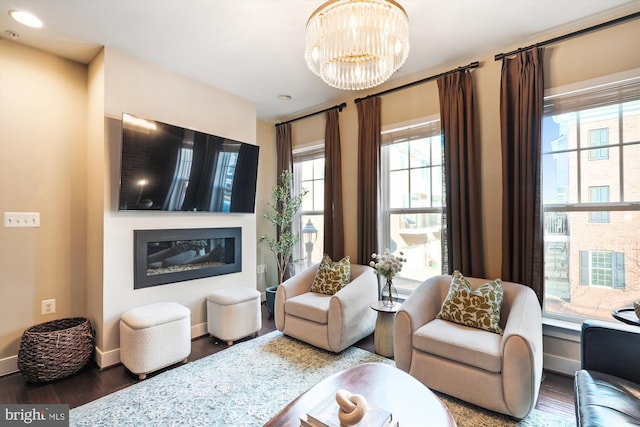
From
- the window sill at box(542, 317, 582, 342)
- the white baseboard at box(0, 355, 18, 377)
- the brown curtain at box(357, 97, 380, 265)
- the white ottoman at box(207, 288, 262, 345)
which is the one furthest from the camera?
the brown curtain at box(357, 97, 380, 265)

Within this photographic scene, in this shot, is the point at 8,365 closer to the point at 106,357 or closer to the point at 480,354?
the point at 106,357

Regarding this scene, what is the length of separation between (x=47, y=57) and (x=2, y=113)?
630 mm

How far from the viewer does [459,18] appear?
2242 millimetres

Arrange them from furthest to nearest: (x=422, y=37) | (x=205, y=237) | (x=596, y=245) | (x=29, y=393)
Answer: (x=205, y=237) < (x=422, y=37) < (x=596, y=245) < (x=29, y=393)

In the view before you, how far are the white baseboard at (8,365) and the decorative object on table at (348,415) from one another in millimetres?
2733

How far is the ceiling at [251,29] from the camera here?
2086mm

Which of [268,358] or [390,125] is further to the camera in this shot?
[390,125]

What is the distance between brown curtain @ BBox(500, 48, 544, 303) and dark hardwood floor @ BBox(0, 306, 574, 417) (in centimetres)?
65

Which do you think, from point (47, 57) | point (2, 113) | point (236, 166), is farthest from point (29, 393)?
point (47, 57)

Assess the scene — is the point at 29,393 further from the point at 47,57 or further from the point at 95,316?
the point at 47,57

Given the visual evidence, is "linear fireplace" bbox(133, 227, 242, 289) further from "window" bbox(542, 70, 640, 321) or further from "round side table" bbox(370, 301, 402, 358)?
"window" bbox(542, 70, 640, 321)

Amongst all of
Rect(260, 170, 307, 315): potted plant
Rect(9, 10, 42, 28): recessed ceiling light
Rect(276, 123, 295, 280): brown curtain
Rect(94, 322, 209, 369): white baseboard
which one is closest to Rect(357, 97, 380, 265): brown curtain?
Rect(260, 170, 307, 315): potted plant

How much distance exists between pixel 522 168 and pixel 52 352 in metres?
3.94

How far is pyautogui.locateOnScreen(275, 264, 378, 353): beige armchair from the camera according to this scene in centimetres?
263
